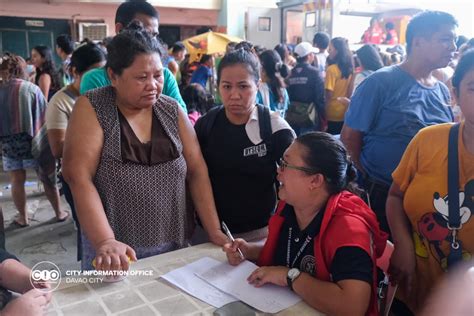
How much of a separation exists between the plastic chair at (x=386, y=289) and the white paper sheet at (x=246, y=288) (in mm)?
286

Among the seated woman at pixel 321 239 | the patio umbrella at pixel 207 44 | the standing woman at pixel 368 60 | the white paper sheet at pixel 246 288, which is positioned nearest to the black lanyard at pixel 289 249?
the seated woman at pixel 321 239

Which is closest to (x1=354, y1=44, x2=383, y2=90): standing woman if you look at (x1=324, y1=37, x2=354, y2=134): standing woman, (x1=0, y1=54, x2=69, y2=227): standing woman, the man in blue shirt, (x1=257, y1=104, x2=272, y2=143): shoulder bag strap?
(x1=324, y1=37, x2=354, y2=134): standing woman

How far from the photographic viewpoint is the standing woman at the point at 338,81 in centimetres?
407

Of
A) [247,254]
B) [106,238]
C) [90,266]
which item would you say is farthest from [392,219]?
[90,266]

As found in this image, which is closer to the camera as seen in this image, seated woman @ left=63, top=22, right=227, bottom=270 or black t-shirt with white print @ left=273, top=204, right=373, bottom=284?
black t-shirt with white print @ left=273, top=204, right=373, bottom=284

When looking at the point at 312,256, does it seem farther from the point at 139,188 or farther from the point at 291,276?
the point at 139,188

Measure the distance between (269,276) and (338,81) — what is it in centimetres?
329

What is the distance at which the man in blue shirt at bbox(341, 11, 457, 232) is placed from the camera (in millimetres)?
1769

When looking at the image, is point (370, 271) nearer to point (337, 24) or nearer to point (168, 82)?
point (168, 82)

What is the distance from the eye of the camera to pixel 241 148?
1.59 m

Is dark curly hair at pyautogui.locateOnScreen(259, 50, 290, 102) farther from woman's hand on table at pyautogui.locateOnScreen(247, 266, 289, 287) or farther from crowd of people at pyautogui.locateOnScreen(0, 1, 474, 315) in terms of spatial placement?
woman's hand on table at pyautogui.locateOnScreen(247, 266, 289, 287)

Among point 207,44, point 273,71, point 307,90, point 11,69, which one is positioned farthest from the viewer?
point 207,44

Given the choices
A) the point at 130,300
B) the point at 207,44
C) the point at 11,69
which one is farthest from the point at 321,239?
the point at 207,44

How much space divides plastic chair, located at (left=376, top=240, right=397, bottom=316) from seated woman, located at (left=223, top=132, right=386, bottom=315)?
3.5 inches
